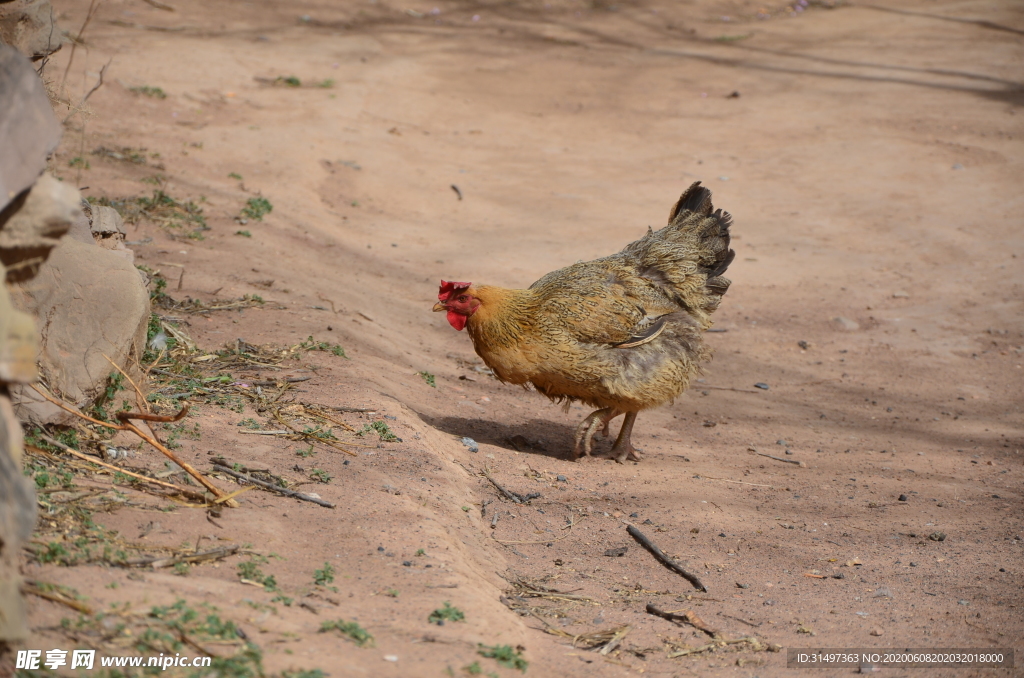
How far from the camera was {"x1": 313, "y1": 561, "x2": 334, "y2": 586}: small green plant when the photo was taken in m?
3.11

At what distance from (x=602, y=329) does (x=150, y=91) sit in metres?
8.20

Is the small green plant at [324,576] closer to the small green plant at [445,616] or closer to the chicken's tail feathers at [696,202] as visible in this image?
the small green plant at [445,616]

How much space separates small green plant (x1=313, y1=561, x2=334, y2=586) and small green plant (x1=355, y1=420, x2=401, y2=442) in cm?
133

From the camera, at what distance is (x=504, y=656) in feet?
9.39

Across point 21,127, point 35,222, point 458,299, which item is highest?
point 21,127

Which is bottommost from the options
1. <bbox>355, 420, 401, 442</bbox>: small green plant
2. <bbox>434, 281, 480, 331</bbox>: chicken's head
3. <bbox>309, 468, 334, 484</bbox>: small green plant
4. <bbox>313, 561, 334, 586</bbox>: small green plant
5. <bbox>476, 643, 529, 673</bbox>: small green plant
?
<bbox>355, 420, 401, 442</bbox>: small green plant

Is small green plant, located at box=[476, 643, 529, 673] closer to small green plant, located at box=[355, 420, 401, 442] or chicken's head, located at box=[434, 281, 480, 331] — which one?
small green plant, located at box=[355, 420, 401, 442]

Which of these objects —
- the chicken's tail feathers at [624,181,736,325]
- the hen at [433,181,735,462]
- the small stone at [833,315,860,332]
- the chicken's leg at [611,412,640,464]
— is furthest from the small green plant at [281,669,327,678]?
the small stone at [833,315,860,332]

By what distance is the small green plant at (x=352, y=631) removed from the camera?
110 inches

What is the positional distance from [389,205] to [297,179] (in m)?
1.04

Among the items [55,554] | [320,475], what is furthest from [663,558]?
[55,554]

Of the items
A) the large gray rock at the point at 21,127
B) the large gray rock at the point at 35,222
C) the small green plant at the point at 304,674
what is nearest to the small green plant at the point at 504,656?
the small green plant at the point at 304,674

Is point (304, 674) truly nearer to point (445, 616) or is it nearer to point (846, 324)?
point (445, 616)

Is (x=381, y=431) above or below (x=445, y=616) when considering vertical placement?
below
